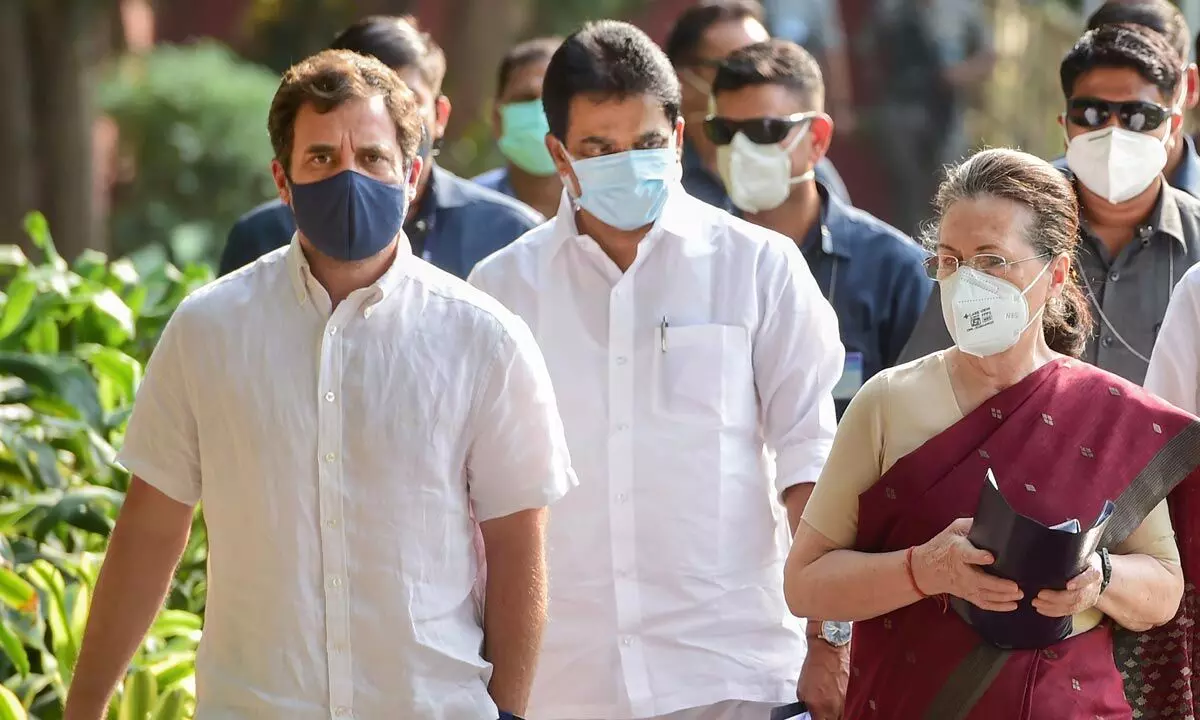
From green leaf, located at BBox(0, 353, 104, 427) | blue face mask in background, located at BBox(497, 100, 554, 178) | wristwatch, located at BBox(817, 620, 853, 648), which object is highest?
blue face mask in background, located at BBox(497, 100, 554, 178)

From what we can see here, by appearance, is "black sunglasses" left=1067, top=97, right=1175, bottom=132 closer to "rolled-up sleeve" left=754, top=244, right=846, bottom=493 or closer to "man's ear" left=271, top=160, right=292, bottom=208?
"rolled-up sleeve" left=754, top=244, right=846, bottom=493

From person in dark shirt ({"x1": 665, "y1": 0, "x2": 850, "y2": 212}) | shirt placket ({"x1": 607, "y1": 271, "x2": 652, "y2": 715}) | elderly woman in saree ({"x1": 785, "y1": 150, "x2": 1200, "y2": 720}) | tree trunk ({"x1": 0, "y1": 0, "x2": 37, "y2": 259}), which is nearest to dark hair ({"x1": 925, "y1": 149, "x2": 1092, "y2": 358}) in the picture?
elderly woman in saree ({"x1": 785, "y1": 150, "x2": 1200, "y2": 720})

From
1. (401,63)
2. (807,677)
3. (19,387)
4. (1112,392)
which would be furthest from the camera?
(19,387)

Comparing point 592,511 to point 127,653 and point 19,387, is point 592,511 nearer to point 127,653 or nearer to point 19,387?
point 127,653

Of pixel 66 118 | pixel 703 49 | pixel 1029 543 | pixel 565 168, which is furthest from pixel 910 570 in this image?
pixel 66 118

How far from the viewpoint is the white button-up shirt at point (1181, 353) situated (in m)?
3.83

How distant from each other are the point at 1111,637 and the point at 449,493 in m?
1.07

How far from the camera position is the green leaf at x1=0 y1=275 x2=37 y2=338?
6.03 meters

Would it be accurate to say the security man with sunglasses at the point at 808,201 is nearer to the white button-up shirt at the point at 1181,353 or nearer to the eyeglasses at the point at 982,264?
the white button-up shirt at the point at 1181,353

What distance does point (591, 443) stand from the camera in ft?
12.8

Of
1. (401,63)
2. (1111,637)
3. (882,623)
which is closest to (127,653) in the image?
(882,623)

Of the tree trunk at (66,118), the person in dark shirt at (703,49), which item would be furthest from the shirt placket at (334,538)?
the tree trunk at (66,118)

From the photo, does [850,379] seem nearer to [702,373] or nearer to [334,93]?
[702,373]

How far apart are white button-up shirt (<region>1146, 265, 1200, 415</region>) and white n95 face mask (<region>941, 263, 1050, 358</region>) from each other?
2.42 feet
